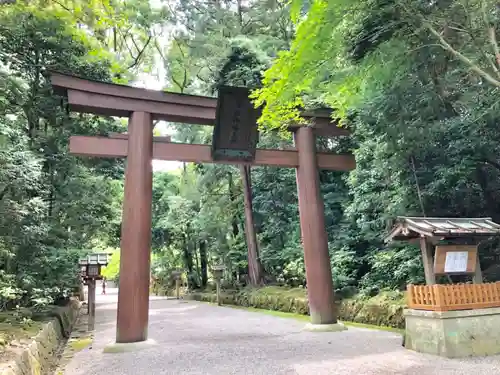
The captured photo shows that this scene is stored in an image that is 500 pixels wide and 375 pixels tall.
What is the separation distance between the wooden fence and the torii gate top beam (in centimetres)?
573

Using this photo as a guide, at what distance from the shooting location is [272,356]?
20.8ft

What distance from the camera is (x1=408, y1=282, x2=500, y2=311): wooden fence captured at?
19.1 feet

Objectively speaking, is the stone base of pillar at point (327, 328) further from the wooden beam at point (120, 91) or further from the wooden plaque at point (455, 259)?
the wooden beam at point (120, 91)

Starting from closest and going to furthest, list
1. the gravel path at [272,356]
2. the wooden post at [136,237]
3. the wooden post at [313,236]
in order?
the gravel path at [272,356]
the wooden post at [136,237]
the wooden post at [313,236]

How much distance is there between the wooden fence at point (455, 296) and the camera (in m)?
5.83

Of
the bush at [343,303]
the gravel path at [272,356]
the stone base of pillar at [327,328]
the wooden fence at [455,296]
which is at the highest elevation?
the wooden fence at [455,296]

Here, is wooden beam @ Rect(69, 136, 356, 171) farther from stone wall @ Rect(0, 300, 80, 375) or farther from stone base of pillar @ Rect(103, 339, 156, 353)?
stone base of pillar @ Rect(103, 339, 156, 353)

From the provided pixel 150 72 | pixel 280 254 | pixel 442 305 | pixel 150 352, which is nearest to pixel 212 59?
pixel 150 72

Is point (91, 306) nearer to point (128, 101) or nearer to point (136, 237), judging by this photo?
point (136, 237)

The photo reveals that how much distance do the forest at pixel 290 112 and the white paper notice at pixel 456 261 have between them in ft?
7.36

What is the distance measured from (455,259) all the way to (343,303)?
488 cm

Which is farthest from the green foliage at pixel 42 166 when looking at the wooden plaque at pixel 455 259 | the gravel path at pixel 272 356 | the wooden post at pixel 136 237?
→ the wooden plaque at pixel 455 259

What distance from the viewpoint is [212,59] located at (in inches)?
549

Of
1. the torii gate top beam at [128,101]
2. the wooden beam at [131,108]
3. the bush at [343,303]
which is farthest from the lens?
the bush at [343,303]
